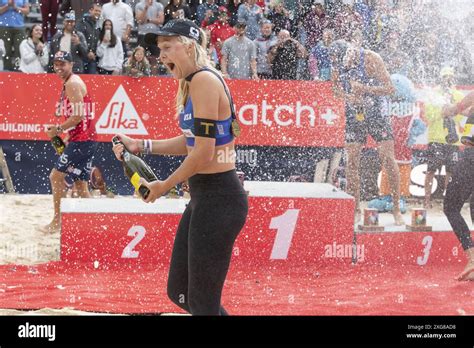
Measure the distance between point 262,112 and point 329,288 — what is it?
3917 millimetres

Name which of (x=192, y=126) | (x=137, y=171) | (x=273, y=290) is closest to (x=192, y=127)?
Result: (x=192, y=126)

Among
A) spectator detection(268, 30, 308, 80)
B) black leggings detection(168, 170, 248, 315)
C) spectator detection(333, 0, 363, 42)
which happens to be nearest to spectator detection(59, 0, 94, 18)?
spectator detection(268, 30, 308, 80)

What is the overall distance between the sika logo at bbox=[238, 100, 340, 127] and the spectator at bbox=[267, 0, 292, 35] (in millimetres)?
1668

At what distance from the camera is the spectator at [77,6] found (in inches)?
468

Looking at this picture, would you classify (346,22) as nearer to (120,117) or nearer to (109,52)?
(109,52)

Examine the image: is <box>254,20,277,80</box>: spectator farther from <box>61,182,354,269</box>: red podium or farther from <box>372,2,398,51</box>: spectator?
<box>61,182,354,269</box>: red podium

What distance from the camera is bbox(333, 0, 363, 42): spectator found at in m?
11.4

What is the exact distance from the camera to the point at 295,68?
11102 millimetres

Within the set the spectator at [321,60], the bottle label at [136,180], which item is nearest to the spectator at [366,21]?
the spectator at [321,60]

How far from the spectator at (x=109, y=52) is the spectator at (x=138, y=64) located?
1.69 feet

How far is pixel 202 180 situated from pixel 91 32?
7742mm

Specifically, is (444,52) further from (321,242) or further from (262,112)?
(321,242)
